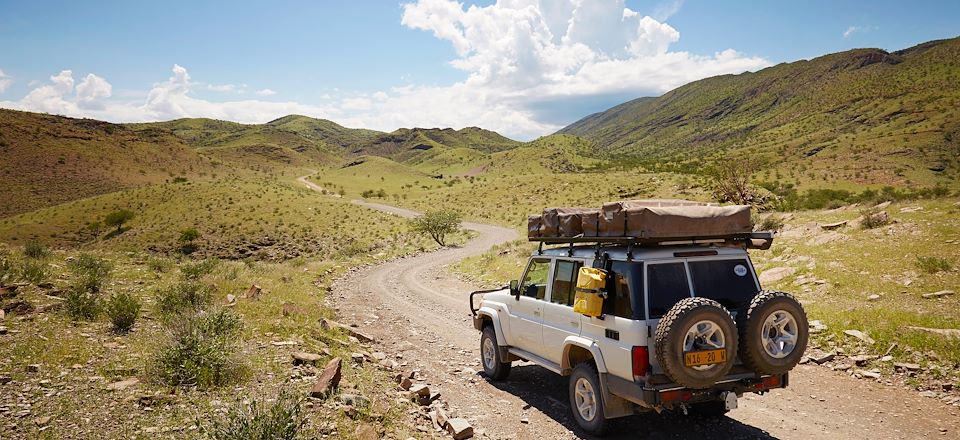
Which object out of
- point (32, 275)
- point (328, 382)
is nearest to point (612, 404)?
point (328, 382)

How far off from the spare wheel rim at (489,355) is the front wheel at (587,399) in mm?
2381

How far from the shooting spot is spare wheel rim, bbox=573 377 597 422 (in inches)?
259

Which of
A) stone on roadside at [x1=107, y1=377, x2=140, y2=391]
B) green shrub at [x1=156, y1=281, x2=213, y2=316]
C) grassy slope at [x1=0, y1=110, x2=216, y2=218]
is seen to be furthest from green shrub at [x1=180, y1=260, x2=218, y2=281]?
grassy slope at [x1=0, y1=110, x2=216, y2=218]

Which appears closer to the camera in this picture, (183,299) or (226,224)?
(183,299)

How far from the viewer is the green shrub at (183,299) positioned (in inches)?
452

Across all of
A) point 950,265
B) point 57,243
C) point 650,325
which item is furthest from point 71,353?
point 57,243

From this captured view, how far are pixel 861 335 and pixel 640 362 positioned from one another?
22.4 feet

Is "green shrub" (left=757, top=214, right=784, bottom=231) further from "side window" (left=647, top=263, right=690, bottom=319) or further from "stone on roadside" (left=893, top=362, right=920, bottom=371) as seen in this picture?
"side window" (left=647, top=263, right=690, bottom=319)

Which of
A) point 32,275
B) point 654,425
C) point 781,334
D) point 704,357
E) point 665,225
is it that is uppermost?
point 665,225

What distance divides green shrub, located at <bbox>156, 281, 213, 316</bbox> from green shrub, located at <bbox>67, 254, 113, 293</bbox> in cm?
158

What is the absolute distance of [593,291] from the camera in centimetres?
629

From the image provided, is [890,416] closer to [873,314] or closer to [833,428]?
[833,428]

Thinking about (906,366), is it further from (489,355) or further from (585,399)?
(489,355)

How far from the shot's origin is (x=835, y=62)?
197 metres
